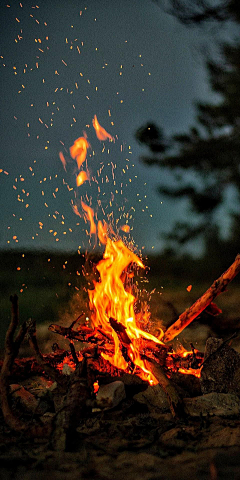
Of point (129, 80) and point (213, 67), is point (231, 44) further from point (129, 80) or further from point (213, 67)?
point (129, 80)

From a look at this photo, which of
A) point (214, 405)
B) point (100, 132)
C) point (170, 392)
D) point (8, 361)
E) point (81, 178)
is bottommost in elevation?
point (214, 405)

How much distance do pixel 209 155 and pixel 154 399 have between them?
6273 millimetres

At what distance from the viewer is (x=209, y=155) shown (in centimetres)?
852

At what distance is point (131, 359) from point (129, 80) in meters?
5.70

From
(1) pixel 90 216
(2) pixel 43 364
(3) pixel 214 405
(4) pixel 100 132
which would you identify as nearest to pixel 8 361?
(2) pixel 43 364

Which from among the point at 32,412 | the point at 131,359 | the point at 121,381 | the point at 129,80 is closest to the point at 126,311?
the point at 131,359

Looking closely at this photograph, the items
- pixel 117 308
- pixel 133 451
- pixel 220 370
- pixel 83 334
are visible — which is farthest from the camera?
pixel 117 308

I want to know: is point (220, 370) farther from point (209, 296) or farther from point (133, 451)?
point (133, 451)

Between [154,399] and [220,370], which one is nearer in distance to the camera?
[154,399]

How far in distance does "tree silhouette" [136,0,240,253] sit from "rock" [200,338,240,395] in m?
5.27

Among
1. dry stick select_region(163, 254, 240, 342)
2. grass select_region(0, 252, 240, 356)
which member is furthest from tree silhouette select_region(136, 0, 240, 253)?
dry stick select_region(163, 254, 240, 342)

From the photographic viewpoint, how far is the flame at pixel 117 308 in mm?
3807

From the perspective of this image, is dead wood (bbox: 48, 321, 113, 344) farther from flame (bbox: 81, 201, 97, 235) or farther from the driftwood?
flame (bbox: 81, 201, 97, 235)

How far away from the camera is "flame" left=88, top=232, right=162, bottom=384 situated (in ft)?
12.5
